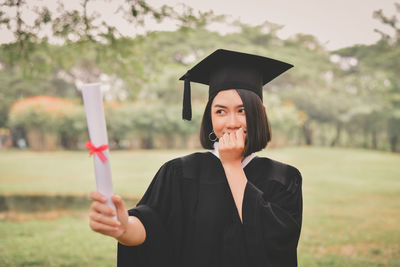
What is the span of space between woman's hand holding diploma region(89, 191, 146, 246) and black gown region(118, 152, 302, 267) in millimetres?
126

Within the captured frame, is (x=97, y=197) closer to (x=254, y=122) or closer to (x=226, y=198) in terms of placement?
(x=226, y=198)

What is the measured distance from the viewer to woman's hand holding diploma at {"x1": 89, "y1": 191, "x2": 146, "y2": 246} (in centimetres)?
152

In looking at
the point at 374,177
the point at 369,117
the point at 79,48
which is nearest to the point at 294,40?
the point at 369,117

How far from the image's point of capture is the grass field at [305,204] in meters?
6.02

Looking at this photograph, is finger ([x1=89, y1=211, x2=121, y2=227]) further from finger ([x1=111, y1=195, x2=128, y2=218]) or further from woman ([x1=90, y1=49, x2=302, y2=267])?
woman ([x1=90, y1=49, x2=302, y2=267])

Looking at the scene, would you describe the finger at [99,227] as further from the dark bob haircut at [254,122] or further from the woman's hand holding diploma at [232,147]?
the dark bob haircut at [254,122]

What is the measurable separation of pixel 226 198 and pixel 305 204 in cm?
904

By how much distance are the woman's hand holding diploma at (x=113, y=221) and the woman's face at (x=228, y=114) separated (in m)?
0.74

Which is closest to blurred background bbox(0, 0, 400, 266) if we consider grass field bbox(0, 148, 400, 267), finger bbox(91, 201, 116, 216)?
grass field bbox(0, 148, 400, 267)

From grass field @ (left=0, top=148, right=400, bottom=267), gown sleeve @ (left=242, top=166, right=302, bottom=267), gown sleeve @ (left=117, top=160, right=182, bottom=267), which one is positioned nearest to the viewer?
gown sleeve @ (left=242, top=166, right=302, bottom=267)

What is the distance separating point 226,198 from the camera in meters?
2.13

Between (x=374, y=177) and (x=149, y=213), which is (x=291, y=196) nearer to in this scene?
(x=149, y=213)

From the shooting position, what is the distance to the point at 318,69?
17.8 m

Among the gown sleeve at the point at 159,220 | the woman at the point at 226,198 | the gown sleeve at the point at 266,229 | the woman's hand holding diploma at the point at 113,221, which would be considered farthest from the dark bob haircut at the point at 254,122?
the woman's hand holding diploma at the point at 113,221
